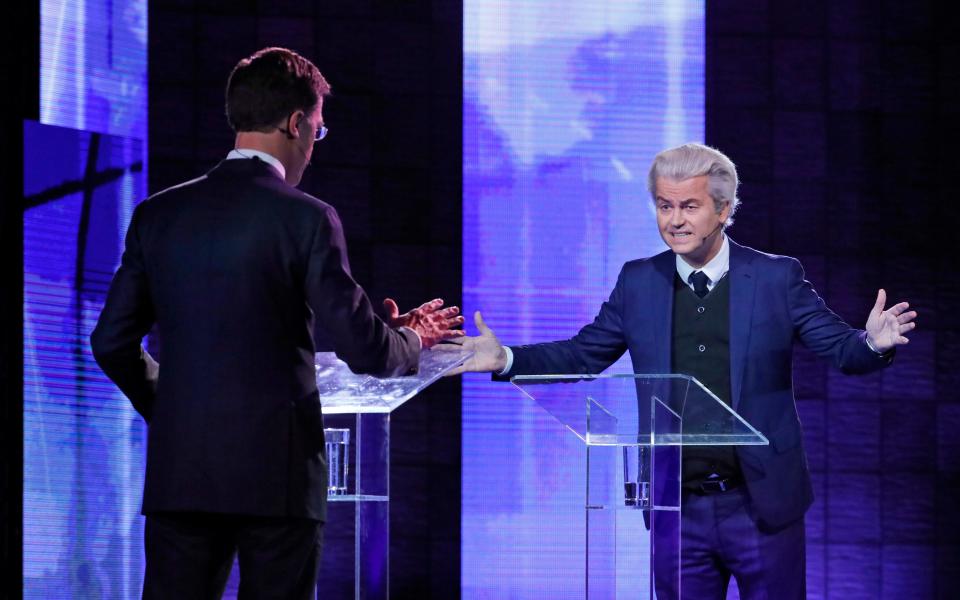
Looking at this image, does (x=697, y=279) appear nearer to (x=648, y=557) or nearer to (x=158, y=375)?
(x=648, y=557)

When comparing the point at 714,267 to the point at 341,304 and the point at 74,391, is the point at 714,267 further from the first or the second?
the point at 74,391

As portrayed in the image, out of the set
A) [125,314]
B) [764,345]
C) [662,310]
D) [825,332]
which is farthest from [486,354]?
[125,314]

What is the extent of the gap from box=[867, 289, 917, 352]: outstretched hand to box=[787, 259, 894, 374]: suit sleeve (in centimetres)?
4

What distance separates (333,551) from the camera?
8.78 feet

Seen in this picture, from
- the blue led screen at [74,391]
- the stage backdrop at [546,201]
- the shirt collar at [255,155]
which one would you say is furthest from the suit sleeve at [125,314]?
the stage backdrop at [546,201]

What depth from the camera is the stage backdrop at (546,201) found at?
4855 mm

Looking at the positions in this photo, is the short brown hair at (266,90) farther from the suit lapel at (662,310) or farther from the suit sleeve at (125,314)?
the suit lapel at (662,310)

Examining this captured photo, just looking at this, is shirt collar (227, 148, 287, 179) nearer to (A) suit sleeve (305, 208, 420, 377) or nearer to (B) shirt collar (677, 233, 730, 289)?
(A) suit sleeve (305, 208, 420, 377)

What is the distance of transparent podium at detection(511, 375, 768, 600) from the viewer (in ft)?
8.23

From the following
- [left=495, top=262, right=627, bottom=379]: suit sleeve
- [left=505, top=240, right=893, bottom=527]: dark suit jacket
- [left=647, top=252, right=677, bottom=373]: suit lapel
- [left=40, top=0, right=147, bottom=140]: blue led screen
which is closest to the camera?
[left=505, top=240, right=893, bottom=527]: dark suit jacket

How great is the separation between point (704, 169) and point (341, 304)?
5.34ft

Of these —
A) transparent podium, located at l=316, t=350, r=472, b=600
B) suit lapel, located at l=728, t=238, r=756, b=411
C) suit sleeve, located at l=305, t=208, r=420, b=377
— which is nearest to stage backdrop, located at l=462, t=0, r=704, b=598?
suit lapel, located at l=728, t=238, r=756, b=411

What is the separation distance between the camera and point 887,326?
3049mm

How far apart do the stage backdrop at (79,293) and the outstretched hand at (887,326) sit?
304 cm
